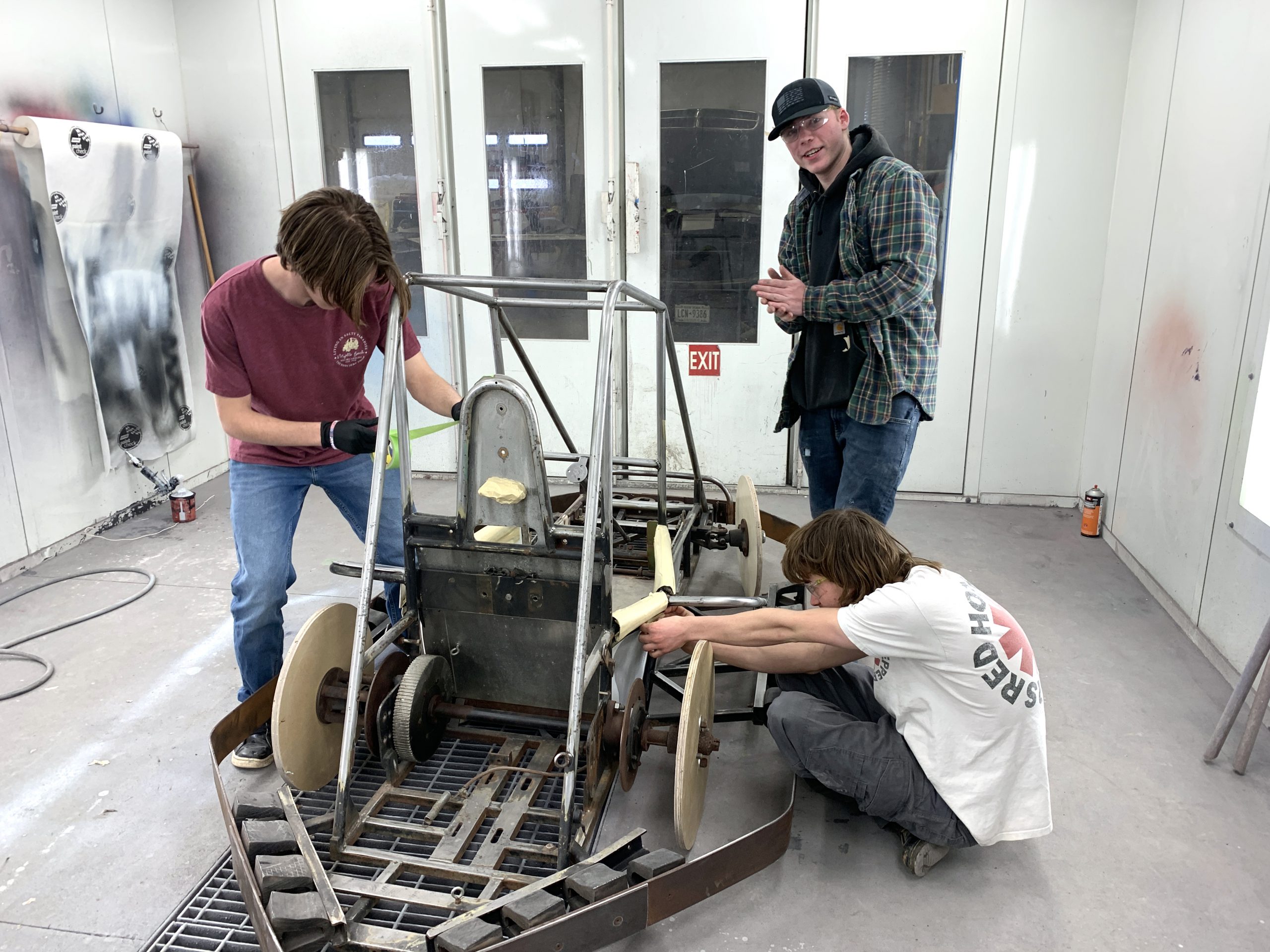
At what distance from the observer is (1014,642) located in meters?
2.02

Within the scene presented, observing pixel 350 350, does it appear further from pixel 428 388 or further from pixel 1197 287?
pixel 1197 287

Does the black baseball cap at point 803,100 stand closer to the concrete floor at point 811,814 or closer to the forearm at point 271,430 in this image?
the forearm at point 271,430

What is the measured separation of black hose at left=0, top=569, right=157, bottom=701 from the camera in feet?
10.1

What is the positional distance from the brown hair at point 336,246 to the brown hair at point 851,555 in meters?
1.23

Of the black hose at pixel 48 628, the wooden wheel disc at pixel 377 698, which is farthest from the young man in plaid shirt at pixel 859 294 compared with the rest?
the black hose at pixel 48 628

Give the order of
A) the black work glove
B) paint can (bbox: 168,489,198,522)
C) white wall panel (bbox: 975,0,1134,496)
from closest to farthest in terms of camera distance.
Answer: the black work glove < white wall panel (bbox: 975,0,1134,496) < paint can (bbox: 168,489,198,522)

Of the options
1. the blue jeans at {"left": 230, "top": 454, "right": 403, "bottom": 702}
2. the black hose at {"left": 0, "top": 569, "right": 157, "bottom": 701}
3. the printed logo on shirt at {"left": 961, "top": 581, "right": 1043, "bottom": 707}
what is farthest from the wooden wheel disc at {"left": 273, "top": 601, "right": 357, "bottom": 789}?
the printed logo on shirt at {"left": 961, "top": 581, "right": 1043, "bottom": 707}

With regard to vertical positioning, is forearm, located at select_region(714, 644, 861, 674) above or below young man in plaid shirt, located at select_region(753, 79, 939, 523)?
below

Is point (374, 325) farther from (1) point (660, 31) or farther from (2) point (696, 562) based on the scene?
(1) point (660, 31)

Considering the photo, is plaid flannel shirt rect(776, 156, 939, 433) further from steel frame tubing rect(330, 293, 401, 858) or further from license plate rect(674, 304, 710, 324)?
license plate rect(674, 304, 710, 324)

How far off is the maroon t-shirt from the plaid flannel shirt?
1426 mm

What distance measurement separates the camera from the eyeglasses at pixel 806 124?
2826mm

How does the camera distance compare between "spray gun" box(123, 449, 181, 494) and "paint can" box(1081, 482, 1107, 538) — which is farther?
"spray gun" box(123, 449, 181, 494)

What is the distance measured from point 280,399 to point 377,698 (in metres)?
0.93
